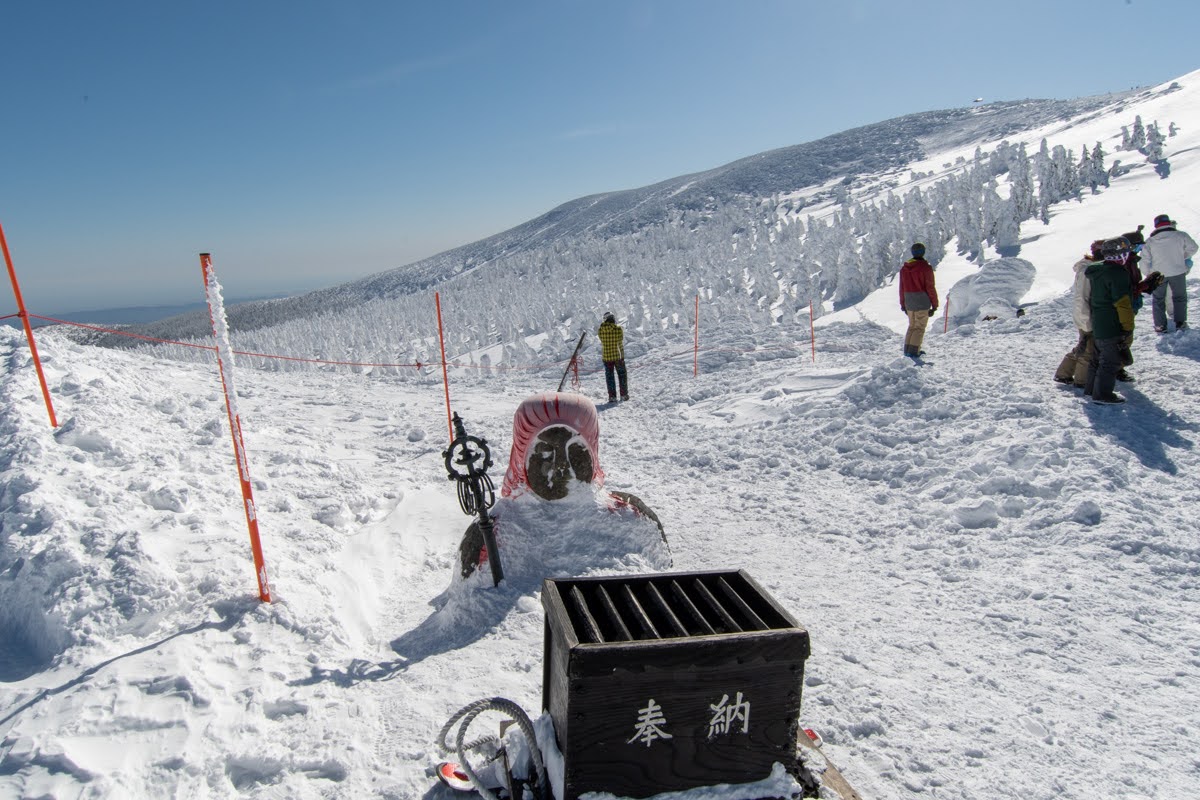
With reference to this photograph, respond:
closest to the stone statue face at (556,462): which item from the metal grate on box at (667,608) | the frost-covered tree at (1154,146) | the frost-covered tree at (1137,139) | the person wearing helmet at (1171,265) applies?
the metal grate on box at (667,608)

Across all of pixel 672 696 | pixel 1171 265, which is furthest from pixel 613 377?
pixel 672 696

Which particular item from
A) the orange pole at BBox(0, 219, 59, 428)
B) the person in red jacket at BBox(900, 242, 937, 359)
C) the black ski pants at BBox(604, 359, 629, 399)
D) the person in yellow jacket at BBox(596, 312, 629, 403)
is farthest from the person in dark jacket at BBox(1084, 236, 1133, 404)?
the orange pole at BBox(0, 219, 59, 428)

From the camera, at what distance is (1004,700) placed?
12.1ft

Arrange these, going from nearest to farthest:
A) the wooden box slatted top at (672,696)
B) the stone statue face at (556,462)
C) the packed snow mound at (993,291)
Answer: the wooden box slatted top at (672,696) < the stone statue face at (556,462) < the packed snow mound at (993,291)

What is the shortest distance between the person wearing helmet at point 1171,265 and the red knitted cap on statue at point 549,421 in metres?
8.52

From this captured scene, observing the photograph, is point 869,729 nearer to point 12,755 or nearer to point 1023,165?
point 12,755

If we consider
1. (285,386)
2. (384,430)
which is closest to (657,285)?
(285,386)

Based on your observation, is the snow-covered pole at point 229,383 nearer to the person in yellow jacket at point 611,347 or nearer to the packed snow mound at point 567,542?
the packed snow mound at point 567,542

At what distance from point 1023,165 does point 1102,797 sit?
72.2ft

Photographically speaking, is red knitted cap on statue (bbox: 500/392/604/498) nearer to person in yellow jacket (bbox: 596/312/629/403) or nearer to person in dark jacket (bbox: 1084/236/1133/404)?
person in dark jacket (bbox: 1084/236/1133/404)

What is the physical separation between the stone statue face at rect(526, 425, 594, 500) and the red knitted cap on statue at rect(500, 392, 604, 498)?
0.18 feet

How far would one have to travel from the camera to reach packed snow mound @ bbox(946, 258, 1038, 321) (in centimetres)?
1220

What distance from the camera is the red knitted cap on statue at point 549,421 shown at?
534 cm

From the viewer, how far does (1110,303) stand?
6.88m
